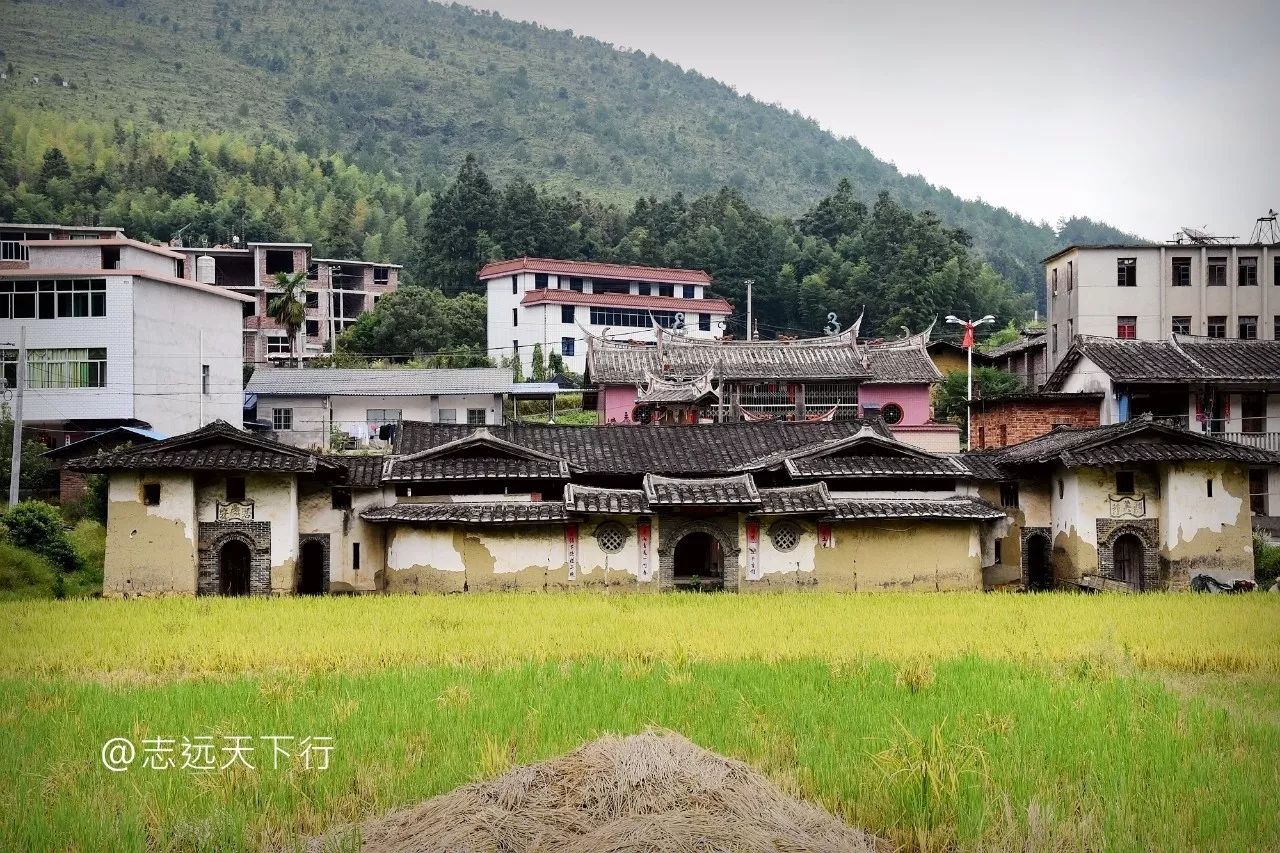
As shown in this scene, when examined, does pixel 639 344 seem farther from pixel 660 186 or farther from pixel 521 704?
pixel 660 186

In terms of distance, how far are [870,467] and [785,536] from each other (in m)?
2.34

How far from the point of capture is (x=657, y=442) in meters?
29.4

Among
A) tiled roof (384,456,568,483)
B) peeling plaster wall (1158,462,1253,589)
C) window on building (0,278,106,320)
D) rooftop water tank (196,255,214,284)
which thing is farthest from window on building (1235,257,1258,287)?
rooftop water tank (196,255,214,284)

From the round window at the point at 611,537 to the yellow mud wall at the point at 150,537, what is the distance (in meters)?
7.66

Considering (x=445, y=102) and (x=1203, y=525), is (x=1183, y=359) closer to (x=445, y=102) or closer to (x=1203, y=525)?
(x=1203, y=525)

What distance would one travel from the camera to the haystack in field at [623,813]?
30.5 ft

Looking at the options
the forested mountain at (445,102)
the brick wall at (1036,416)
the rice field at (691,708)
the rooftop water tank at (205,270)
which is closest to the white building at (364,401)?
the rooftop water tank at (205,270)

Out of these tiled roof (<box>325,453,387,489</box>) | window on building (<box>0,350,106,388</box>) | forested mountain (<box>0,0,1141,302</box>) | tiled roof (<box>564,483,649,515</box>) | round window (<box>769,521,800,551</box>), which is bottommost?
round window (<box>769,521,800,551</box>)

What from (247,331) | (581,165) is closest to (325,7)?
(581,165)

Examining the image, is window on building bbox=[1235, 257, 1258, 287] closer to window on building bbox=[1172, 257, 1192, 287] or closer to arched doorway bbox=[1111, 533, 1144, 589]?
window on building bbox=[1172, 257, 1192, 287]

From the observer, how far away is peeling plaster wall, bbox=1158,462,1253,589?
2686 centimetres

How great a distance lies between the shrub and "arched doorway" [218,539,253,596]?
10.4 feet

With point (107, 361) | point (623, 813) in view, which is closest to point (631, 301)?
point (107, 361)

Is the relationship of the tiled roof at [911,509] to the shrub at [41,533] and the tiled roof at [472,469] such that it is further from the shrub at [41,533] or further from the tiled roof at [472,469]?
the shrub at [41,533]
